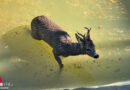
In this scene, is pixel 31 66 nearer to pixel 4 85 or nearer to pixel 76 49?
pixel 4 85

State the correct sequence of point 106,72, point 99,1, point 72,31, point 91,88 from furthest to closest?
point 99,1
point 72,31
point 106,72
point 91,88

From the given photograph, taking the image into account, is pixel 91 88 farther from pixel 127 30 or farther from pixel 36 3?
pixel 36 3

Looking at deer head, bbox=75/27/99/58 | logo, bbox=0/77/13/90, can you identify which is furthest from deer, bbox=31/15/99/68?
logo, bbox=0/77/13/90

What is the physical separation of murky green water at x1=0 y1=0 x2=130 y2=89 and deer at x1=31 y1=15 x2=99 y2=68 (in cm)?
28

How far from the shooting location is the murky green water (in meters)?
4.84

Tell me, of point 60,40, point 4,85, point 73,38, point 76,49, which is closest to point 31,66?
point 4,85

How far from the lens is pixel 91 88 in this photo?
4.29 meters

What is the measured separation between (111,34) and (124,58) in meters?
0.91

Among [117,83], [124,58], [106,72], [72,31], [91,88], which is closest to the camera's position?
[91,88]

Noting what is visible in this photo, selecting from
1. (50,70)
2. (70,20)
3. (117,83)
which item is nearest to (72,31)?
(70,20)

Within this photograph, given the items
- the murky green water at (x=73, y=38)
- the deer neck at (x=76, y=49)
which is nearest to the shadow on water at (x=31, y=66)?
the murky green water at (x=73, y=38)

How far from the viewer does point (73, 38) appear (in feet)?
18.7

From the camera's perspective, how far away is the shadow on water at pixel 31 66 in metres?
4.71

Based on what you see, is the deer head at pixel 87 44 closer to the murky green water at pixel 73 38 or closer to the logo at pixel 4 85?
the murky green water at pixel 73 38
